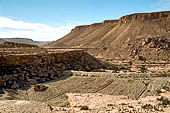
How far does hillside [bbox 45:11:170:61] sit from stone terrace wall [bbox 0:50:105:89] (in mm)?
18696

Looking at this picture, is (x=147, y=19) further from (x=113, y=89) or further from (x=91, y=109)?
(x=91, y=109)

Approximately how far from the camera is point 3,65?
17672mm

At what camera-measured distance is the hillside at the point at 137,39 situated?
40.7m

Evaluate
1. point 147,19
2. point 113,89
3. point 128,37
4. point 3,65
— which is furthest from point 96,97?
point 147,19

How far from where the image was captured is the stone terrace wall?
631 inches

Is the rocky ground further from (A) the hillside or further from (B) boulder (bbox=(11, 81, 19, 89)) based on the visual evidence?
(A) the hillside

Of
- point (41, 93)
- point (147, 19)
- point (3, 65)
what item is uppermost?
point (147, 19)

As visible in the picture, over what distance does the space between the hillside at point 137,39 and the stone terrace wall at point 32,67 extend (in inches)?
736

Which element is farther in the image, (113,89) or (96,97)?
(113,89)

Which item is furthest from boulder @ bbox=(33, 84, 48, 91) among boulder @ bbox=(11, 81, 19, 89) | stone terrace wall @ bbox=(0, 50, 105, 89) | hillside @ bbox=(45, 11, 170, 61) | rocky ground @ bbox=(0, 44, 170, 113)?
hillside @ bbox=(45, 11, 170, 61)

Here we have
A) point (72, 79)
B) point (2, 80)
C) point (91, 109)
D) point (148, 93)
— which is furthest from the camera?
point (72, 79)

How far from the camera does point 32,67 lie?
60.8ft

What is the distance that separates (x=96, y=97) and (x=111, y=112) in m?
3.79

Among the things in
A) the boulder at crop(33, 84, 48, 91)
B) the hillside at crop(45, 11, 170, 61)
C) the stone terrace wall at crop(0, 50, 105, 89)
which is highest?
the hillside at crop(45, 11, 170, 61)
